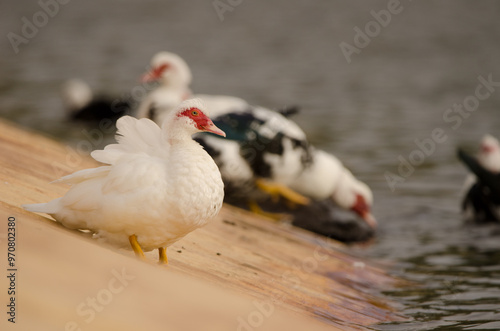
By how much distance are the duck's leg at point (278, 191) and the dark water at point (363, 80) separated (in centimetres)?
90

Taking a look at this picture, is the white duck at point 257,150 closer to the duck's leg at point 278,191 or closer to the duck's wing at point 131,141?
the duck's leg at point 278,191

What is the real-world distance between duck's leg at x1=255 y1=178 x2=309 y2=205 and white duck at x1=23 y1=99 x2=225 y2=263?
12.0 ft

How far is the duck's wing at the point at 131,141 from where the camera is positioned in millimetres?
3971

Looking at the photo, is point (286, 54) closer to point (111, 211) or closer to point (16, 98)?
point (16, 98)

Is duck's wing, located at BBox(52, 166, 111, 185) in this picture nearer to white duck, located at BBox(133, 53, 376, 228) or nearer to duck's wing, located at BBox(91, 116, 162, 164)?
duck's wing, located at BBox(91, 116, 162, 164)

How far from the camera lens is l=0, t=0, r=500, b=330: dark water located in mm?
7137

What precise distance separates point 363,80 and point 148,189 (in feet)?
40.3

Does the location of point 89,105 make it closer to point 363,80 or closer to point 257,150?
point 363,80

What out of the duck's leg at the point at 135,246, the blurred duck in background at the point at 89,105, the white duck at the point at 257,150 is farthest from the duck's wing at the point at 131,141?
the blurred duck in background at the point at 89,105

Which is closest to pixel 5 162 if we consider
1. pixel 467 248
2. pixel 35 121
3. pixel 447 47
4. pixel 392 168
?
pixel 467 248

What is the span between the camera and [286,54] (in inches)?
698

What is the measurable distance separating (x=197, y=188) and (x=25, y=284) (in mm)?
932

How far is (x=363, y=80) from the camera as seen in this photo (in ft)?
51.3

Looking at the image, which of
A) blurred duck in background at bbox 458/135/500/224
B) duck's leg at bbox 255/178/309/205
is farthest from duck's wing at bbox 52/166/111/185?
blurred duck in background at bbox 458/135/500/224
